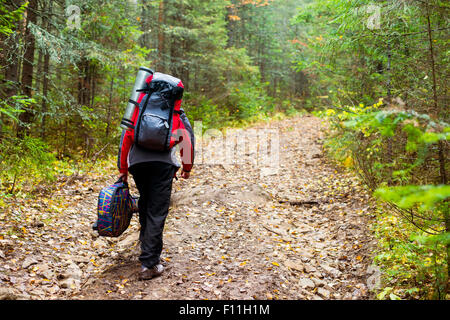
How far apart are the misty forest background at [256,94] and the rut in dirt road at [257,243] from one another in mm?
572

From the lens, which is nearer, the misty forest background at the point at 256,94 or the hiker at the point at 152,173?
the misty forest background at the point at 256,94

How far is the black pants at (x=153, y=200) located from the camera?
3.90 m

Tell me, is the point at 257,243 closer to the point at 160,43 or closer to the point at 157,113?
the point at 157,113

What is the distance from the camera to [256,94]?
20.2 meters

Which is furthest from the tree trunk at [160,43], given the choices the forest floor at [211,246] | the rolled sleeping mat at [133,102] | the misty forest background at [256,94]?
the rolled sleeping mat at [133,102]

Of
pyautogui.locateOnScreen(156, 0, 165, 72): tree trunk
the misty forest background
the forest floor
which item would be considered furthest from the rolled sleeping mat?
pyautogui.locateOnScreen(156, 0, 165, 72): tree trunk

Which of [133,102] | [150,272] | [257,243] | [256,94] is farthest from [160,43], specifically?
[150,272]

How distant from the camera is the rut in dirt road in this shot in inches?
152

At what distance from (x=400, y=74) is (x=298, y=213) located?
3333 mm

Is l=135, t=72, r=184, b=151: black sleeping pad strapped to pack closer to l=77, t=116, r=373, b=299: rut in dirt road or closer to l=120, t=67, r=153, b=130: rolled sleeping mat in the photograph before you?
l=120, t=67, r=153, b=130: rolled sleeping mat

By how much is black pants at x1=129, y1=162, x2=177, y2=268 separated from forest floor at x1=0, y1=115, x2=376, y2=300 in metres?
0.35

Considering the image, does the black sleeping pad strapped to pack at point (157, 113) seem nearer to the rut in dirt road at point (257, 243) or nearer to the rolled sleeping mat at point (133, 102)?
the rolled sleeping mat at point (133, 102)

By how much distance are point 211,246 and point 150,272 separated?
4.43 ft
